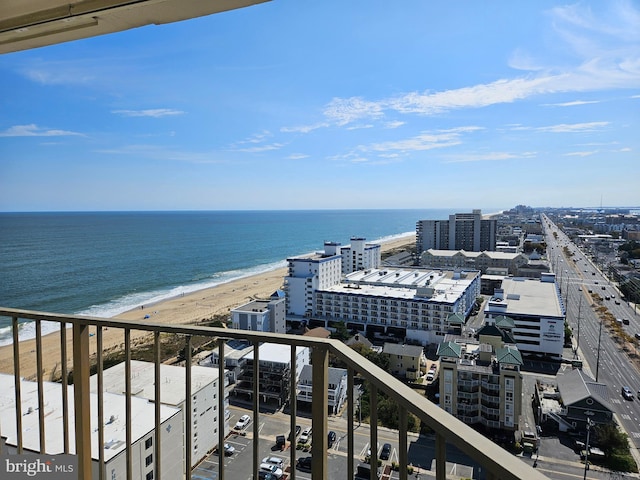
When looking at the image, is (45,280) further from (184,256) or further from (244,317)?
(244,317)

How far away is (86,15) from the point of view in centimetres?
112

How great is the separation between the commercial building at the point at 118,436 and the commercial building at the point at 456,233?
28786 mm

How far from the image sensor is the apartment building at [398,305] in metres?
→ 12.6

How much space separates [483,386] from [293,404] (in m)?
7.25

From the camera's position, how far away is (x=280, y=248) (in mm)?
37344

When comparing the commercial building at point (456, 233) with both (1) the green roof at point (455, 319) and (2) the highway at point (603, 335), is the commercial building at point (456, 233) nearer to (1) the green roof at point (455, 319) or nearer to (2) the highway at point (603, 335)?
(2) the highway at point (603, 335)

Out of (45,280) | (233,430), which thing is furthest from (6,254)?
(233,430)

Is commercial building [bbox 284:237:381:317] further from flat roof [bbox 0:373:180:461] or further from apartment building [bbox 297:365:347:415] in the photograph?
apartment building [bbox 297:365:347:415]

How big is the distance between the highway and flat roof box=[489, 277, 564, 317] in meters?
1.10

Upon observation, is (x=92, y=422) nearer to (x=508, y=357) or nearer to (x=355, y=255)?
(x=508, y=357)

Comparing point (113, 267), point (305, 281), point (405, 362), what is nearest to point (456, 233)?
point (305, 281)

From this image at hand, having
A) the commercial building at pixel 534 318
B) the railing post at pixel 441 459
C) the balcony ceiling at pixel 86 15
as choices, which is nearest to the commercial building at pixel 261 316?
the commercial building at pixel 534 318

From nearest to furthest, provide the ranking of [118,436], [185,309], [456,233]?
[118,436]
[185,309]
[456,233]

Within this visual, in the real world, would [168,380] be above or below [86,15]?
below
